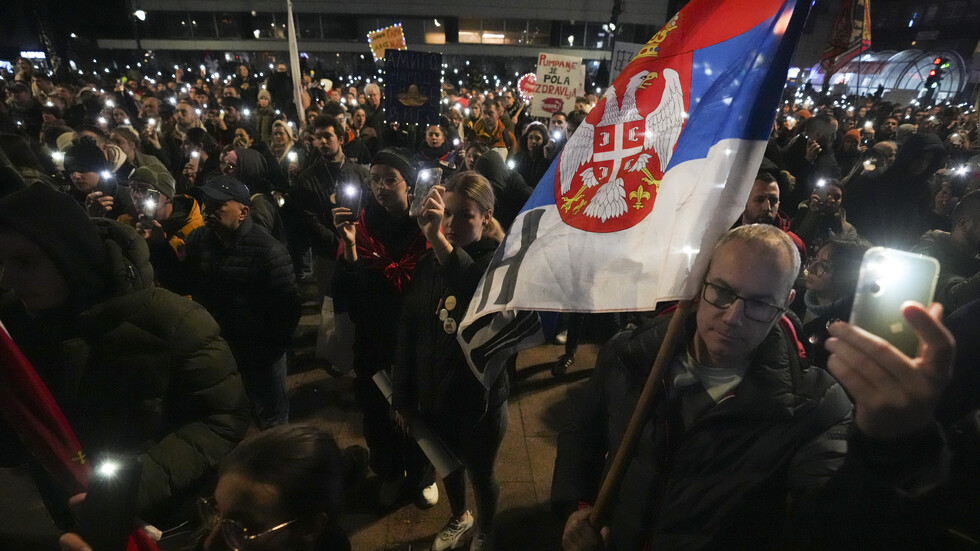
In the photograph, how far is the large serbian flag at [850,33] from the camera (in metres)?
7.72

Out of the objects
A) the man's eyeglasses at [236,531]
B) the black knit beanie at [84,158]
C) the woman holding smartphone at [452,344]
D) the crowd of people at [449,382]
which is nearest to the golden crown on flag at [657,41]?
the crowd of people at [449,382]

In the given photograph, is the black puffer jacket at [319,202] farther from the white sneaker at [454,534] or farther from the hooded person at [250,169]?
the white sneaker at [454,534]

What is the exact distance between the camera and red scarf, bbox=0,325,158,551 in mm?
1430

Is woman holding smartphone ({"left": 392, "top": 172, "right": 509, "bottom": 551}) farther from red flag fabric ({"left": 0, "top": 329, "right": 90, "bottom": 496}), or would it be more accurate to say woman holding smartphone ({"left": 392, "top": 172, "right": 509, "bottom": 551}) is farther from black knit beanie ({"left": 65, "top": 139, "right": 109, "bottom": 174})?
black knit beanie ({"left": 65, "top": 139, "right": 109, "bottom": 174})

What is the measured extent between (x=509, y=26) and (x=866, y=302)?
41.6m

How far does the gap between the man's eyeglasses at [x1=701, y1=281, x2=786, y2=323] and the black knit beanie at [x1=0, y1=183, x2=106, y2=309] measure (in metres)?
2.22

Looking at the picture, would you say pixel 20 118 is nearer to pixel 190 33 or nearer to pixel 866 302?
pixel 866 302

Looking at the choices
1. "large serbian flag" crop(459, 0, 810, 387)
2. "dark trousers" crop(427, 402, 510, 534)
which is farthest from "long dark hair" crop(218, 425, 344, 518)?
"dark trousers" crop(427, 402, 510, 534)

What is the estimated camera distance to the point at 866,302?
2.95ft

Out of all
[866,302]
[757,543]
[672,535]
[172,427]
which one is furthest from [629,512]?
[172,427]

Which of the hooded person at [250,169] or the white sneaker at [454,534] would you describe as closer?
the white sneaker at [454,534]

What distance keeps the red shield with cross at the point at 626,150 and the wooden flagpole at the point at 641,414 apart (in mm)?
369

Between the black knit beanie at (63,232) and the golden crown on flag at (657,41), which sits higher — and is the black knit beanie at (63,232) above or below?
below

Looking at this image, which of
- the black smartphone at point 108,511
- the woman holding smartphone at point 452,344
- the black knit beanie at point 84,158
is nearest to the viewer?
the black smartphone at point 108,511
